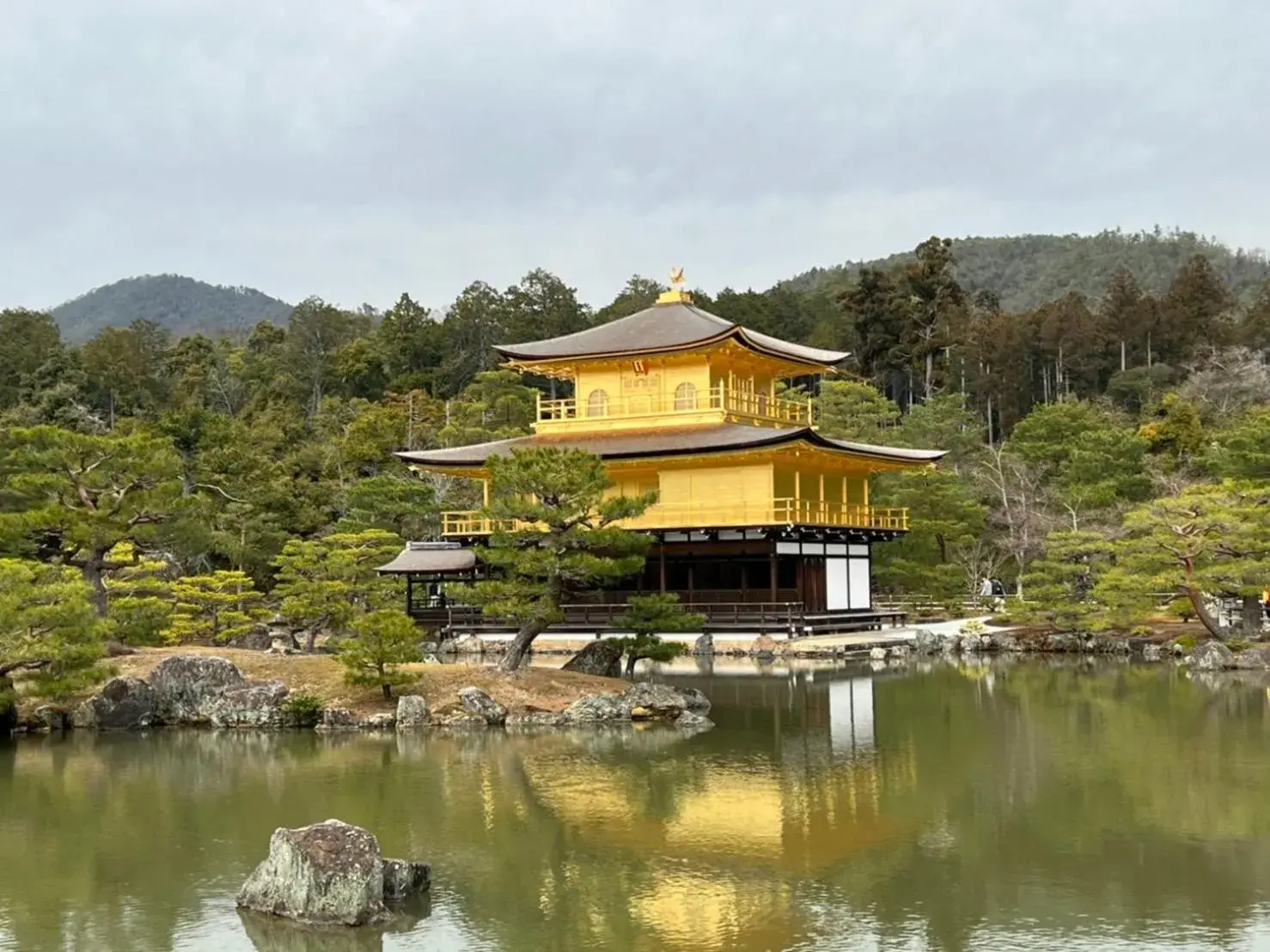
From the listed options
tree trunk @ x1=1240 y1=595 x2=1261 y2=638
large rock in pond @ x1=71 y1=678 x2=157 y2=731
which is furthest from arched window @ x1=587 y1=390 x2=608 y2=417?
large rock in pond @ x1=71 y1=678 x2=157 y2=731

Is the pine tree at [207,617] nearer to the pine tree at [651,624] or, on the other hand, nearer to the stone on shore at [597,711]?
the pine tree at [651,624]

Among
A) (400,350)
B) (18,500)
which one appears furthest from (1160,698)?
(400,350)

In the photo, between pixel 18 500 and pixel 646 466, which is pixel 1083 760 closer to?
pixel 646 466

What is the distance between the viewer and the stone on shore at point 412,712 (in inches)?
675

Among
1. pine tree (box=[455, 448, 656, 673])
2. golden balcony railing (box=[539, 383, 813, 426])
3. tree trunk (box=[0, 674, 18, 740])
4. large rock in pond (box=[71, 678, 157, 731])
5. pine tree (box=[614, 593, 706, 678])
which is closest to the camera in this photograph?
tree trunk (box=[0, 674, 18, 740])

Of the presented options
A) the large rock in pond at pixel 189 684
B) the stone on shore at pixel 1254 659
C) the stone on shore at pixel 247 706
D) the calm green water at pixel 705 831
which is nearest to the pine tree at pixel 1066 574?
the stone on shore at pixel 1254 659

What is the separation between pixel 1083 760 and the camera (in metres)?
13.9

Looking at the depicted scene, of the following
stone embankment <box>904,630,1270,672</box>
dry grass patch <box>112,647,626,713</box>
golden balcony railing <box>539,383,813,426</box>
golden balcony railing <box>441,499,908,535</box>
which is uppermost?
golden balcony railing <box>539,383,813,426</box>

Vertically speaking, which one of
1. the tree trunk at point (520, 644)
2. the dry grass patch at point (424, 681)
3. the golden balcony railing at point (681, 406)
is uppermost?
the golden balcony railing at point (681, 406)

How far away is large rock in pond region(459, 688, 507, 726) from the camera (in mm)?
17156

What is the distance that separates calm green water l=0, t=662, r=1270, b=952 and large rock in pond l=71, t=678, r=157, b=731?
85 centimetres

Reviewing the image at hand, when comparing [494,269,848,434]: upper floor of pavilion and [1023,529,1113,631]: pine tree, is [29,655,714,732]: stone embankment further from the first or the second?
[494,269,848,434]: upper floor of pavilion

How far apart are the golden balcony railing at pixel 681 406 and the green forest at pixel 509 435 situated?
469cm

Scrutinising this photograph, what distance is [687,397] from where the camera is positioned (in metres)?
32.9
